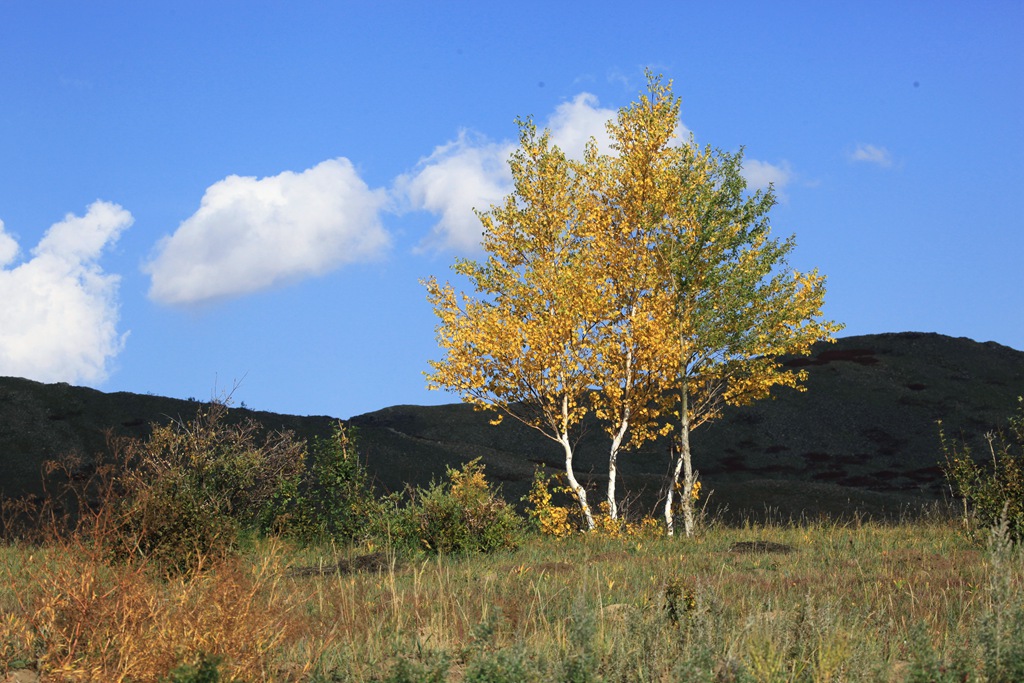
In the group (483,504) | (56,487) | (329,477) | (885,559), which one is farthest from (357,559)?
(56,487)

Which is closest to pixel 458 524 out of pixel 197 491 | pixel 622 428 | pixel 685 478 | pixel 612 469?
pixel 197 491

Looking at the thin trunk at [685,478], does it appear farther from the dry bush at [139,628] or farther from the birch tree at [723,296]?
the dry bush at [139,628]

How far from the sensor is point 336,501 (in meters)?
16.6

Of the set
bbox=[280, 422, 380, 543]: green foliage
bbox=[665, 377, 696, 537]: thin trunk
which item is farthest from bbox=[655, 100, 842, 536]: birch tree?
bbox=[280, 422, 380, 543]: green foliage

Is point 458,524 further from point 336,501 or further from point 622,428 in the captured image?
point 622,428

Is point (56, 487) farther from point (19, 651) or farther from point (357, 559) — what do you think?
point (19, 651)

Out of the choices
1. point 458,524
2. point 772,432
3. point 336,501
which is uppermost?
point 772,432

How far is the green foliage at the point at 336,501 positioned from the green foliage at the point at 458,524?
134 centimetres

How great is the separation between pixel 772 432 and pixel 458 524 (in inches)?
1330

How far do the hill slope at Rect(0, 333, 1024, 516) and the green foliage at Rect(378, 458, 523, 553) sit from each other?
11.1 m

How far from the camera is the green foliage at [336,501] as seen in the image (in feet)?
52.7

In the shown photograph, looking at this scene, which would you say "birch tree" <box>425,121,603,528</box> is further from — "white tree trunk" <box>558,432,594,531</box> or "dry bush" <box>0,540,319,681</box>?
"dry bush" <box>0,540,319,681</box>

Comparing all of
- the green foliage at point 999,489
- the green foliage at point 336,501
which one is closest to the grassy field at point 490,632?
the green foliage at point 999,489

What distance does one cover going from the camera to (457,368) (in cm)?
1844
